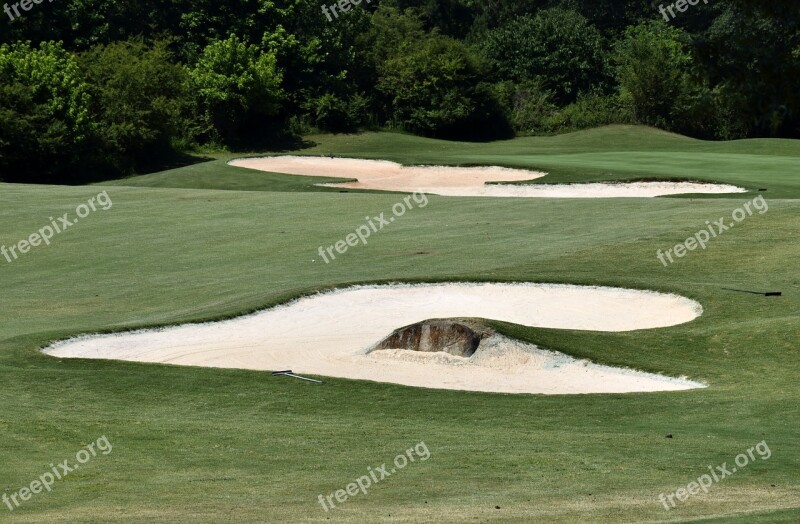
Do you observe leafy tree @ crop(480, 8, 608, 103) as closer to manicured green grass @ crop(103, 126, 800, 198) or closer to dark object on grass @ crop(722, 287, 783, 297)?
manicured green grass @ crop(103, 126, 800, 198)

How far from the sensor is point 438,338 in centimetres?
1977

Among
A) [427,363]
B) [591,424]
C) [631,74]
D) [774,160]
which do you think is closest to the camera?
[591,424]

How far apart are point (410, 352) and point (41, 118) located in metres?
43.9

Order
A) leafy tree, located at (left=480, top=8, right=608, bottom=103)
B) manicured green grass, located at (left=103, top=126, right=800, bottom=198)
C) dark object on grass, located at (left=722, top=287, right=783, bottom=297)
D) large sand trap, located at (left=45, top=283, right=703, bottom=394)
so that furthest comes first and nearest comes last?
1. leafy tree, located at (left=480, top=8, right=608, bottom=103)
2. manicured green grass, located at (left=103, top=126, right=800, bottom=198)
3. dark object on grass, located at (left=722, top=287, right=783, bottom=297)
4. large sand trap, located at (left=45, top=283, right=703, bottom=394)

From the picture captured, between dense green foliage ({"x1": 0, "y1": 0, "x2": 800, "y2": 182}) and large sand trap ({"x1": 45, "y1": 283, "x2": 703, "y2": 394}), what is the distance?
36.3m

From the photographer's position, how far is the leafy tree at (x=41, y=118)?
5788 cm

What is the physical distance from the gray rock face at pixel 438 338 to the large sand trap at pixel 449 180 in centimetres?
2311

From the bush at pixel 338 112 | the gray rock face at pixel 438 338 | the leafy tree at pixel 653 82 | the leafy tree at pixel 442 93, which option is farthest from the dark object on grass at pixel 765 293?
the leafy tree at pixel 653 82

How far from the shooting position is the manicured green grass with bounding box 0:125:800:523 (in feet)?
36.3

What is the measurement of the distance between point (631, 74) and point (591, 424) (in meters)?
67.1

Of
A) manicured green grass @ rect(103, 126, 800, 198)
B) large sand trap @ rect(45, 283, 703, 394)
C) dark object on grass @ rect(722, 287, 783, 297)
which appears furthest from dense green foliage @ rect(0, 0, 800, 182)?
large sand trap @ rect(45, 283, 703, 394)

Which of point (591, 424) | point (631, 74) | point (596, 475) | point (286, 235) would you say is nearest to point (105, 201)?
point (286, 235)

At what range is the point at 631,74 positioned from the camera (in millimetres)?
78938

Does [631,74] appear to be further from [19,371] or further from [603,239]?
[19,371]
